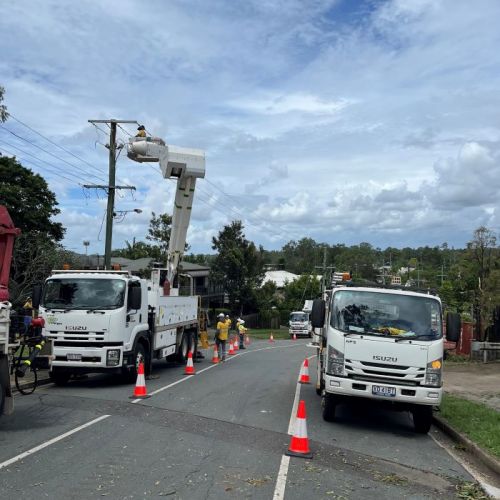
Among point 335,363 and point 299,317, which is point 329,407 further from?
point 299,317

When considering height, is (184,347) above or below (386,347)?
below

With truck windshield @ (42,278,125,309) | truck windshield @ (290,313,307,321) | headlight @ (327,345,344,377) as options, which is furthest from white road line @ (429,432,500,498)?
truck windshield @ (290,313,307,321)

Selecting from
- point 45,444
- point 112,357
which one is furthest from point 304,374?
point 45,444

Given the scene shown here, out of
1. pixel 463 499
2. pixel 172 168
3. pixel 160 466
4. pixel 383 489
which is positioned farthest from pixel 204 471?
→ pixel 172 168

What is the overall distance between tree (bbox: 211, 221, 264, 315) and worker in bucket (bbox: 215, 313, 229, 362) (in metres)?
31.9

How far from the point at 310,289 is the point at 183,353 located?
161 ft

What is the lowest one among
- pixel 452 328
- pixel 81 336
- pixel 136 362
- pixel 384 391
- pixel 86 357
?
pixel 136 362

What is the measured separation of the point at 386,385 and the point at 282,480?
131 inches

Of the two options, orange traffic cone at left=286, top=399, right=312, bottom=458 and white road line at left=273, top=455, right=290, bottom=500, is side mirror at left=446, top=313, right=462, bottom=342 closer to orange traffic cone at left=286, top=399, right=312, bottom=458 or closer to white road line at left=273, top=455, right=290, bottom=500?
orange traffic cone at left=286, top=399, right=312, bottom=458

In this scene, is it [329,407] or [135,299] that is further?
[135,299]

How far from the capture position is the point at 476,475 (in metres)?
7.25

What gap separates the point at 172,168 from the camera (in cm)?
1653

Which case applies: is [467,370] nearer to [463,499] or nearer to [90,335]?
[90,335]

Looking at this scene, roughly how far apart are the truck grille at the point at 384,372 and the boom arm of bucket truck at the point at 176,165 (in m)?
9.08
